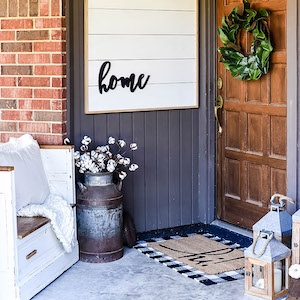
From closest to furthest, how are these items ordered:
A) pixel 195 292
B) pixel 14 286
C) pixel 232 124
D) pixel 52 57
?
pixel 14 286 < pixel 195 292 < pixel 52 57 < pixel 232 124

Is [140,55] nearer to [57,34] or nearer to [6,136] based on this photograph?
[57,34]

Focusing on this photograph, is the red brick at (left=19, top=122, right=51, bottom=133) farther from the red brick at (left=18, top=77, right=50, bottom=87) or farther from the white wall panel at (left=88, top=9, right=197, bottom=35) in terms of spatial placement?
the white wall panel at (left=88, top=9, right=197, bottom=35)

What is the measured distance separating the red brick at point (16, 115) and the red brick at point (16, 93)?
117 mm

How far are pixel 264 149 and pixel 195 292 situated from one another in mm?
1303

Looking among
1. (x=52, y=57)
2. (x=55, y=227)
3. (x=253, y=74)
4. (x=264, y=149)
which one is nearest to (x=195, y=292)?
(x=55, y=227)

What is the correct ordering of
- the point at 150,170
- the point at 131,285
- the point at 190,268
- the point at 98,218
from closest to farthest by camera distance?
the point at 131,285
the point at 190,268
the point at 98,218
the point at 150,170

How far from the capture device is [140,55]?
5.18 metres

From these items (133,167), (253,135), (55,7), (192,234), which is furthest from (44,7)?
(192,234)

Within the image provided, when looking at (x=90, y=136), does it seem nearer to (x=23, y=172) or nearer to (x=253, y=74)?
(x=23, y=172)

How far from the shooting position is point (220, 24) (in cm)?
530

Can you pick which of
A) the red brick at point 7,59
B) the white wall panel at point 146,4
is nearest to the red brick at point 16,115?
the red brick at point 7,59

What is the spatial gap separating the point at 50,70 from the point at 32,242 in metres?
1.34

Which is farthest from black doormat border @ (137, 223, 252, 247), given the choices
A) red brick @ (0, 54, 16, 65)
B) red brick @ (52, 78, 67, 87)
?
red brick @ (0, 54, 16, 65)

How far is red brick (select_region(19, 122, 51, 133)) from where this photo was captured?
4.85m
